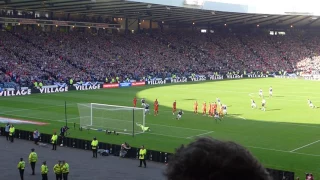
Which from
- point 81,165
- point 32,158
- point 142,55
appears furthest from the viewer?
point 142,55

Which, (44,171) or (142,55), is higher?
(142,55)

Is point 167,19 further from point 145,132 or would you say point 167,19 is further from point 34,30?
point 145,132

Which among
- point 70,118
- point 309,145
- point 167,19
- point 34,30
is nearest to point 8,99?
point 70,118

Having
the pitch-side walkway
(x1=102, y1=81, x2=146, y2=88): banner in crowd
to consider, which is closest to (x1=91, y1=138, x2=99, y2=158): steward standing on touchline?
the pitch-side walkway

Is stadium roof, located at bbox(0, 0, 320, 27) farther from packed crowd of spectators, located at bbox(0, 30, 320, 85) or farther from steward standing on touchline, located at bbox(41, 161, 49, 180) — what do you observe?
steward standing on touchline, located at bbox(41, 161, 49, 180)

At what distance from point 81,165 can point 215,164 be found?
22.4m

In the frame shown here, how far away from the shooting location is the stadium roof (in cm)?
6750

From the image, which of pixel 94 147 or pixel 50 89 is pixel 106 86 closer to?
pixel 50 89

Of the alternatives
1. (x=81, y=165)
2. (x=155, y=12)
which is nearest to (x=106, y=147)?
(x=81, y=165)

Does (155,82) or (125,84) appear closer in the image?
(125,84)

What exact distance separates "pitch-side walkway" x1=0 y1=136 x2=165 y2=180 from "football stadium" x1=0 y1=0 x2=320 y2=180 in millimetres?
101

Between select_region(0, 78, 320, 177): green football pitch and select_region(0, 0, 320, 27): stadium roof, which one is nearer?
select_region(0, 78, 320, 177): green football pitch

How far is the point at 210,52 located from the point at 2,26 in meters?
41.1

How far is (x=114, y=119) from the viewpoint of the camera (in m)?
34.9
